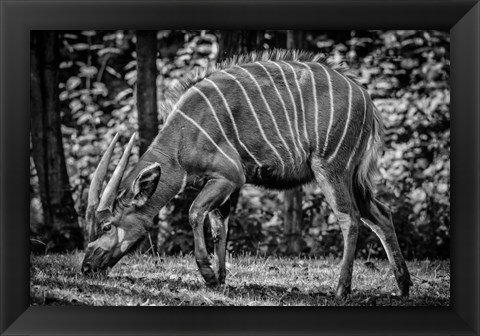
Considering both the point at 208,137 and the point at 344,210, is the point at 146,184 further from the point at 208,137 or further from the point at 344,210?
the point at 344,210

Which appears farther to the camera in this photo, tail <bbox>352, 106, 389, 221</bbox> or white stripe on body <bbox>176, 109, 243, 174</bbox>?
tail <bbox>352, 106, 389, 221</bbox>

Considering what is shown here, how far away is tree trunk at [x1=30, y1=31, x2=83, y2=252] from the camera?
7422 mm

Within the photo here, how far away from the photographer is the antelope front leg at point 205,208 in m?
6.00

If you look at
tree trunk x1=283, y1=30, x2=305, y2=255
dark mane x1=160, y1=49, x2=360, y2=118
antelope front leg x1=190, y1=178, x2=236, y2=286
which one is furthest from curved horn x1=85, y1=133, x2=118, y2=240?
tree trunk x1=283, y1=30, x2=305, y2=255

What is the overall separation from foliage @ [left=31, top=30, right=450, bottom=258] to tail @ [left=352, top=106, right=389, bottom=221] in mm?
1416

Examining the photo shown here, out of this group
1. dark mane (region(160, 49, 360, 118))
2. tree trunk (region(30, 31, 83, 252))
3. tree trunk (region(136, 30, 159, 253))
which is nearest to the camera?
dark mane (region(160, 49, 360, 118))

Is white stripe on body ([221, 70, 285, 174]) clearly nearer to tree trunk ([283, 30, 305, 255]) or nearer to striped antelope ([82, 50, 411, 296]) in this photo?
striped antelope ([82, 50, 411, 296])

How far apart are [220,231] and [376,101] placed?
2661mm

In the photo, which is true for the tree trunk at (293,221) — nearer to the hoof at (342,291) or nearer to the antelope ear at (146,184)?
the hoof at (342,291)

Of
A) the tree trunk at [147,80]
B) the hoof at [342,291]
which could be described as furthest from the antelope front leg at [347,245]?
the tree trunk at [147,80]

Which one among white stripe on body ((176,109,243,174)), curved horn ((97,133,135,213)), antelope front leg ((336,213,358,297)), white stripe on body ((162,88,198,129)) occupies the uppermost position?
white stripe on body ((162,88,198,129))

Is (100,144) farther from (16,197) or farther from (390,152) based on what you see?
(390,152)
